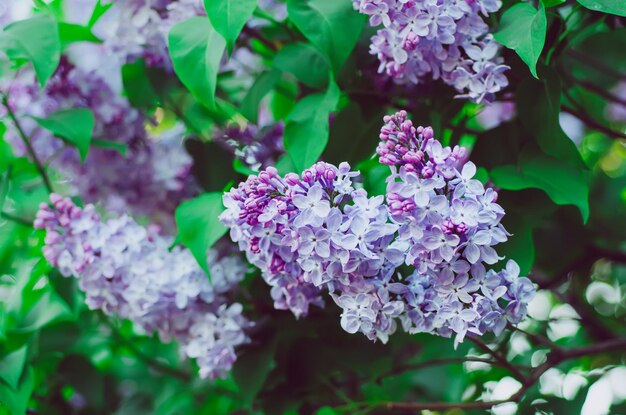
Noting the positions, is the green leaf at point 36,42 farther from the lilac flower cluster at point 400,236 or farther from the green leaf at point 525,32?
the green leaf at point 525,32

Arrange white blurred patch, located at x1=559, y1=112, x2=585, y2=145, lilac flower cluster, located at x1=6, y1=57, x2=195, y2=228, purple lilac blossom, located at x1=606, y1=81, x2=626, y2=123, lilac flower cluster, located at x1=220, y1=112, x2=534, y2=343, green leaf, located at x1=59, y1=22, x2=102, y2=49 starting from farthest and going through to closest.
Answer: purple lilac blossom, located at x1=606, y1=81, x2=626, y2=123
white blurred patch, located at x1=559, y1=112, x2=585, y2=145
lilac flower cluster, located at x1=6, y1=57, x2=195, y2=228
green leaf, located at x1=59, y1=22, x2=102, y2=49
lilac flower cluster, located at x1=220, y1=112, x2=534, y2=343

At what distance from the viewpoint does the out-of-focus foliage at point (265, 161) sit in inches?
35.6

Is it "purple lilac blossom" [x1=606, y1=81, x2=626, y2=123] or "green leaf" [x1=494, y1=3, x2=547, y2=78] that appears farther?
"purple lilac blossom" [x1=606, y1=81, x2=626, y2=123]

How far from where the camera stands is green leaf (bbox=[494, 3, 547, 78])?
75cm

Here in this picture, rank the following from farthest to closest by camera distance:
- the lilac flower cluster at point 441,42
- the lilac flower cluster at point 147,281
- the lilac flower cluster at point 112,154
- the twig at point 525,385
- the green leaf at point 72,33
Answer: the lilac flower cluster at point 112,154, the green leaf at point 72,33, the lilac flower cluster at point 147,281, the twig at point 525,385, the lilac flower cluster at point 441,42

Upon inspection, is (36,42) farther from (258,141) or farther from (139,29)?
(258,141)

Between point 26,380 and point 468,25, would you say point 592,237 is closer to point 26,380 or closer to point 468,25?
point 468,25

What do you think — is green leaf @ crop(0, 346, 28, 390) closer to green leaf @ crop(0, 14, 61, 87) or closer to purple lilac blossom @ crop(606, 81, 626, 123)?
green leaf @ crop(0, 14, 61, 87)

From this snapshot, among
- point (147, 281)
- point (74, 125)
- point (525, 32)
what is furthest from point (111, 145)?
point (525, 32)

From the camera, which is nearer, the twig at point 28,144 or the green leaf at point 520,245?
the green leaf at point 520,245

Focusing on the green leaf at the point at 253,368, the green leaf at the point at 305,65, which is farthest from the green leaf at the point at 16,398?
the green leaf at the point at 305,65

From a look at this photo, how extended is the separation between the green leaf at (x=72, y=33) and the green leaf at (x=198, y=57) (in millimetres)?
304

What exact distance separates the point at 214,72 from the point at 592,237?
1.01 m

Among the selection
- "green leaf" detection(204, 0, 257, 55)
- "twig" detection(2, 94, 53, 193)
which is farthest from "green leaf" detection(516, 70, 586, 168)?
"twig" detection(2, 94, 53, 193)
